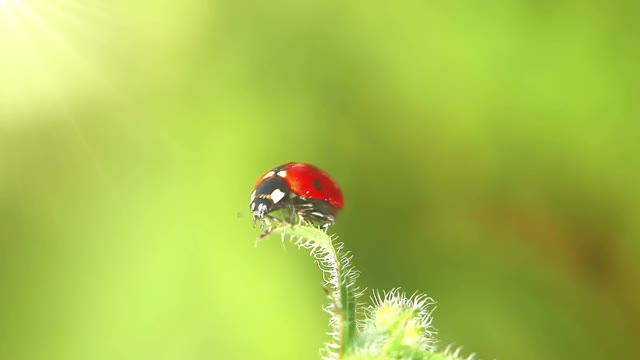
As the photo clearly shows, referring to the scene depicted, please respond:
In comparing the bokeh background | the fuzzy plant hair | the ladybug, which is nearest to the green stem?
the fuzzy plant hair

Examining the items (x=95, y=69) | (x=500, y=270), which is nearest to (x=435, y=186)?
(x=500, y=270)

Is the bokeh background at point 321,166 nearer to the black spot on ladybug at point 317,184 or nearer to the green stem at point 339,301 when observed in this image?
the black spot on ladybug at point 317,184

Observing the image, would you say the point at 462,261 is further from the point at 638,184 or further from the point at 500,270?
the point at 638,184

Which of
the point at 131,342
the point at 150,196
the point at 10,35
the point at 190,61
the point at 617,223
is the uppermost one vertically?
the point at 617,223

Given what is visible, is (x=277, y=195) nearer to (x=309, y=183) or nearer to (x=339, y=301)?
(x=309, y=183)

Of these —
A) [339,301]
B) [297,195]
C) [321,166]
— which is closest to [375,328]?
[339,301]
